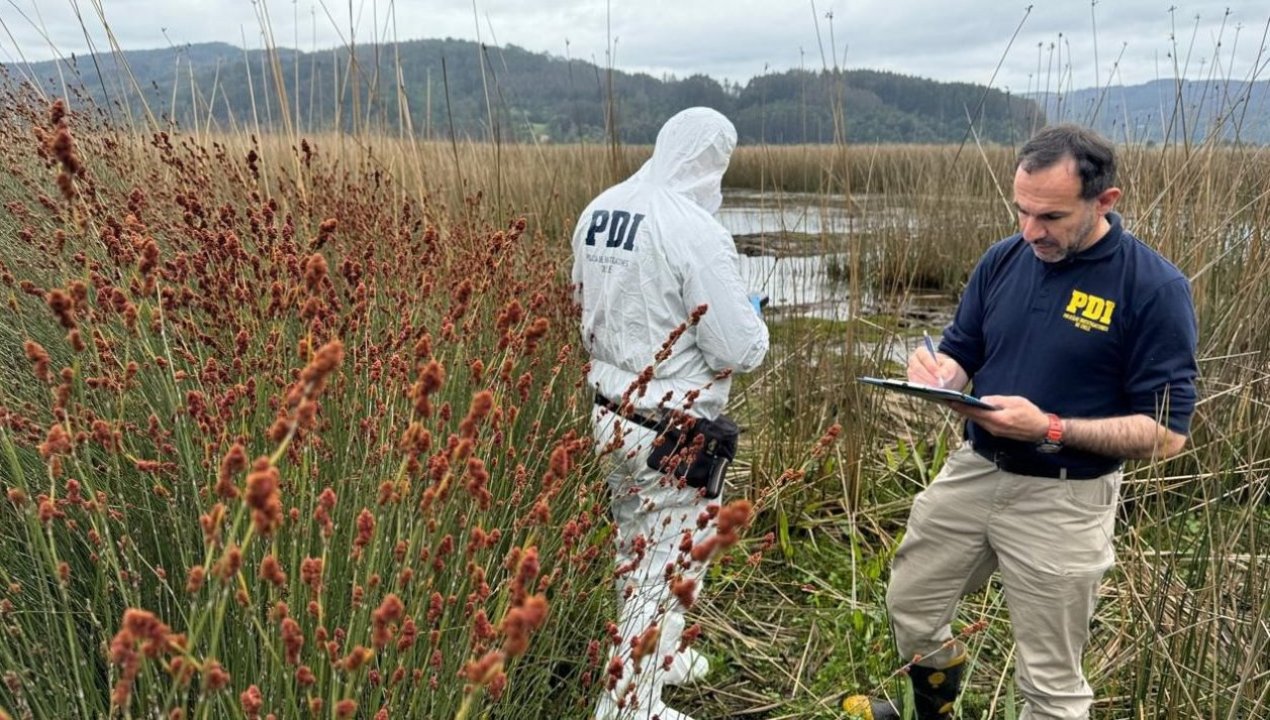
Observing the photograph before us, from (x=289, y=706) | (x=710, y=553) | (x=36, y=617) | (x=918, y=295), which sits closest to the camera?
(x=710, y=553)

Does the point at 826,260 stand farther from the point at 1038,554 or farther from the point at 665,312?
the point at 1038,554

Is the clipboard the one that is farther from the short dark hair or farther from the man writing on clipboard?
the short dark hair

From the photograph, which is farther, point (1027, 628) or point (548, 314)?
point (548, 314)

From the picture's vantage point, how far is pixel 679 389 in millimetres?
2529

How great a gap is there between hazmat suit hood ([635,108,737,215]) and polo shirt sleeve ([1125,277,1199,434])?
132 centimetres

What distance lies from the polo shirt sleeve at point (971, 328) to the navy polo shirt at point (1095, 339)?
14cm

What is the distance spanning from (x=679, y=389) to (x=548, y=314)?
3.04ft

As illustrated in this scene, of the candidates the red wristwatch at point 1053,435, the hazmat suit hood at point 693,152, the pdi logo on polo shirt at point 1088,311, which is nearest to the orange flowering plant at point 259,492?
the hazmat suit hood at point 693,152

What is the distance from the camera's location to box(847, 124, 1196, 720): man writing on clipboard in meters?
1.91

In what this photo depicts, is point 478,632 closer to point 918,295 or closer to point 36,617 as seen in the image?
point 36,617

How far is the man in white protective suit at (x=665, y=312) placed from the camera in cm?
247

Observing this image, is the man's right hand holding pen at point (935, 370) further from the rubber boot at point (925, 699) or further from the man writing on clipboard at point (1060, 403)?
the rubber boot at point (925, 699)

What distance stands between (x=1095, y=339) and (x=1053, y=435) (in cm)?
28

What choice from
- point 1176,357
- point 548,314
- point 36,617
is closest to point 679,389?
point 548,314
